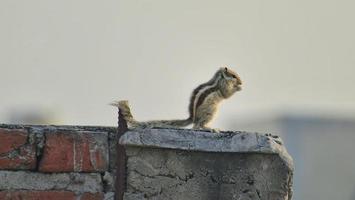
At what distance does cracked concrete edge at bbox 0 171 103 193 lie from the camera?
5.68m

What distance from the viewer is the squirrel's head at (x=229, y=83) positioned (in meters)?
7.46

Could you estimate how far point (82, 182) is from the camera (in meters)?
5.71

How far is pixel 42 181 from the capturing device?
5699mm

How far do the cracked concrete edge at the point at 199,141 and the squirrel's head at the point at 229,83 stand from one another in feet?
5.82

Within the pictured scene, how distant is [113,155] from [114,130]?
0.12 m

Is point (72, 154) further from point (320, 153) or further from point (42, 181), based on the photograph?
point (320, 153)

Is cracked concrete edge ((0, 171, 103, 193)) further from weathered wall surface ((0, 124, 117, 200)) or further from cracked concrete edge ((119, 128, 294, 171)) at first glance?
cracked concrete edge ((119, 128, 294, 171))

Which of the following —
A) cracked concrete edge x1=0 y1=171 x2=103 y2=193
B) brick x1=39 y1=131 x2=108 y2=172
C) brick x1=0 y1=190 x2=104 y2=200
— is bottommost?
brick x1=0 y1=190 x2=104 y2=200

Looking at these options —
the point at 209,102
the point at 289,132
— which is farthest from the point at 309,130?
the point at 209,102

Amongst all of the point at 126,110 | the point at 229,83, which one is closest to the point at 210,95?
the point at 229,83

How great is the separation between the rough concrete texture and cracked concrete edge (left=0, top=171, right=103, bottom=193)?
179mm

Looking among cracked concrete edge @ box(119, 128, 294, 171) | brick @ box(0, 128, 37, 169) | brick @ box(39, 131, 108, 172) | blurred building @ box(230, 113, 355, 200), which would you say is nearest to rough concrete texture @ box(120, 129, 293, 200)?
cracked concrete edge @ box(119, 128, 294, 171)

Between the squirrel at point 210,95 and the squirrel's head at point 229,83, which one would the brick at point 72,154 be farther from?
the squirrel's head at point 229,83

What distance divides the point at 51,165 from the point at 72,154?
0.09m
